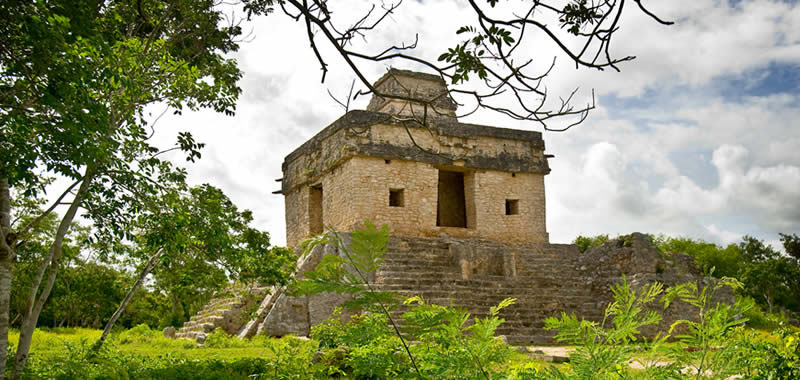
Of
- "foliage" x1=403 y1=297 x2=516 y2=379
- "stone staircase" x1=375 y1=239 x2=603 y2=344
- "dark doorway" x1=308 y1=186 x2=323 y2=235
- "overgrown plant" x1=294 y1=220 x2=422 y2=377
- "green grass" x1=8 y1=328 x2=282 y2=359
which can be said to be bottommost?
"green grass" x1=8 y1=328 x2=282 y2=359

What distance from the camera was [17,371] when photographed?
5.07 m

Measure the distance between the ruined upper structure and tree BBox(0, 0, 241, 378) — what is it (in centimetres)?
608

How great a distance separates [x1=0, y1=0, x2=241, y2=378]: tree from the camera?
409cm

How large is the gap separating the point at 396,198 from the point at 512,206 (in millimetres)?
3176

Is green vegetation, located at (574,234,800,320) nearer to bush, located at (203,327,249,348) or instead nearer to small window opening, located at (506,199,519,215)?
small window opening, located at (506,199,519,215)

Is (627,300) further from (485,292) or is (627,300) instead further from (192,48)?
(485,292)

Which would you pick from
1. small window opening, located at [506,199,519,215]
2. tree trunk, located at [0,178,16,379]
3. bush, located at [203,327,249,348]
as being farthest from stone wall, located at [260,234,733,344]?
tree trunk, located at [0,178,16,379]

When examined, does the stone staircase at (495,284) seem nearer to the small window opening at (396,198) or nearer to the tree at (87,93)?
the small window opening at (396,198)

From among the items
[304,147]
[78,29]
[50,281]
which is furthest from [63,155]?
[304,147]

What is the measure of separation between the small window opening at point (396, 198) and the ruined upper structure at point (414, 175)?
0.08 feet

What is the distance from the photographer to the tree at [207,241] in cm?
586

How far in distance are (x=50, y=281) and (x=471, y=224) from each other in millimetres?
10547

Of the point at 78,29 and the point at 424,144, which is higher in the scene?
the point at 424,144

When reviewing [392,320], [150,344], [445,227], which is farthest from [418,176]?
[392,320]
